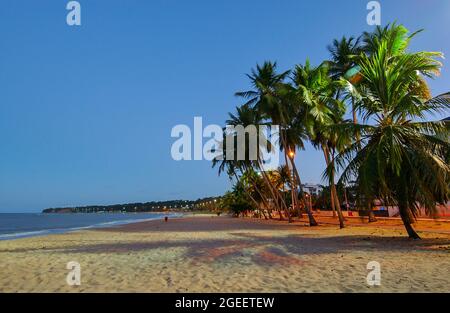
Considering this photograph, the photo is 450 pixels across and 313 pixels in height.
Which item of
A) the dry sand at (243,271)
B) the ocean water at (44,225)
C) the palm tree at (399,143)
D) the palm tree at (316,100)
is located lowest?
the ocean water at (44,225)

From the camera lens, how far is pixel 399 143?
1291cm

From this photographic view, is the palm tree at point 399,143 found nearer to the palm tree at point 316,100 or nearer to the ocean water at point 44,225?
the palm tree at point 316,100

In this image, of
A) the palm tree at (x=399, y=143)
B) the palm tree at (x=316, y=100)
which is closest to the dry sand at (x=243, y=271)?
the palm tree at (x=399, y=143)

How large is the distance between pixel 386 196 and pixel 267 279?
8.90 meters

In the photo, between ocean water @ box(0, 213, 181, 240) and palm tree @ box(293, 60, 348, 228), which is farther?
ocean water @ box(0, 213, 181, 240)

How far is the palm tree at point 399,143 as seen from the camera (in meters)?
12.4

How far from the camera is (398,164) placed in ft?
40.2

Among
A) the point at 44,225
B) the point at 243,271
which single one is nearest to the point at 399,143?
the point at 243,271

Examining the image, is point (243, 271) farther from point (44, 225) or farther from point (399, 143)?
point (44, 225)

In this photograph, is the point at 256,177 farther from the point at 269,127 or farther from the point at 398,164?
the point at 398,164

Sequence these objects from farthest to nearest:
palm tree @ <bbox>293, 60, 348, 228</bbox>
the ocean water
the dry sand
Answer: the ocean water → palm tree @ <bbox>293, 60, 348, 228</bbox> → the dry sand

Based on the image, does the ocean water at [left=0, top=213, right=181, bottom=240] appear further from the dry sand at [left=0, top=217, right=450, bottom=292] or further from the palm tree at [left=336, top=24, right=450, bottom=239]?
the palm tree at [left=336, top=24, right=450, bottom=239]

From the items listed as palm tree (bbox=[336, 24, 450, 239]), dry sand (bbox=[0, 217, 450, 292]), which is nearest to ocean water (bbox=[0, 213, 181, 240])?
dry sand (bbox=[0, 217, 450, 292])

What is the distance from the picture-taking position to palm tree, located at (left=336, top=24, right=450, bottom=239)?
1245 cm
